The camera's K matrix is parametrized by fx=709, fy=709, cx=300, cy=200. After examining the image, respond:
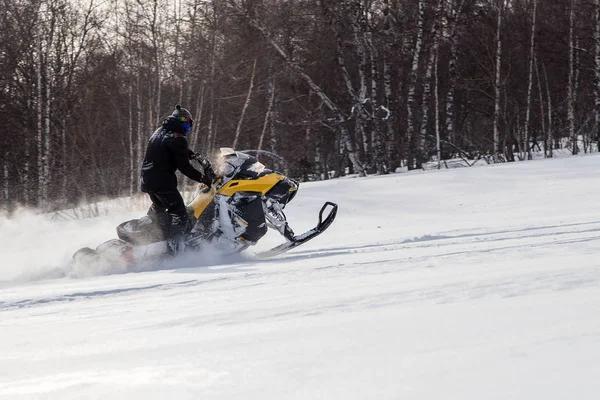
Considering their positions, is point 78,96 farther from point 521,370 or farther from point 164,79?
point 521,370

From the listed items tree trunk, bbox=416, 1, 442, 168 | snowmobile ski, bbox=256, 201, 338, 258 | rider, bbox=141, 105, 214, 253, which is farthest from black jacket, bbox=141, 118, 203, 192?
tree trunk, bbox=416, 1, 442, 168

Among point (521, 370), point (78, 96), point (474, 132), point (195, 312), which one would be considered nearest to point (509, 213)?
point (195, 312)

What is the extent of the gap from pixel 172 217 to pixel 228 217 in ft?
1.87

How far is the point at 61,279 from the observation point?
6.81m

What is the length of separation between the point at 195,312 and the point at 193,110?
14819mm

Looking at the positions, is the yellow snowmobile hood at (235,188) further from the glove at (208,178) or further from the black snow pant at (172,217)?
the black snow pant at (172,217)

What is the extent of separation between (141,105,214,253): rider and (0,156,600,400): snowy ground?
407mm

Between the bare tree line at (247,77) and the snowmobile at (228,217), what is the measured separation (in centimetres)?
841

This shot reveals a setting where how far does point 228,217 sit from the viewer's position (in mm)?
7332

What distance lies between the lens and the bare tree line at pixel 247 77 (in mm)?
17469

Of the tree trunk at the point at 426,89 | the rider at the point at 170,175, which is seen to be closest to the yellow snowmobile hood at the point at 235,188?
the rider at the point at 170,175

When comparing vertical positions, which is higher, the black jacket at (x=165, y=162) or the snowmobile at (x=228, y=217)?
the black jacket at (x=165, y=162)

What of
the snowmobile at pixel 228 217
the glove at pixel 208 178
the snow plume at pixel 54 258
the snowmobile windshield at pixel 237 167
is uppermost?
the snowmobile windshield at pixel 237 167

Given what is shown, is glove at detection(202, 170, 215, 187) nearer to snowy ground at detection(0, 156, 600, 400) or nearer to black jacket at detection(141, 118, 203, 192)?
black jacket at detection(141, 118, 203, 192)
